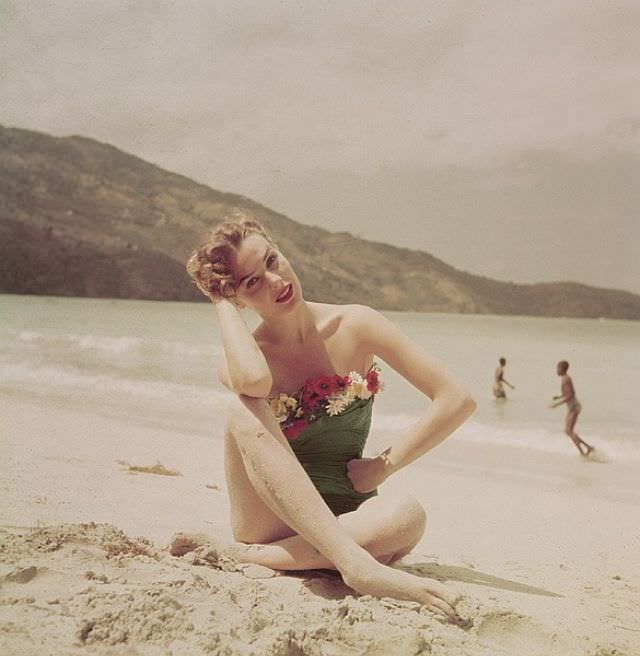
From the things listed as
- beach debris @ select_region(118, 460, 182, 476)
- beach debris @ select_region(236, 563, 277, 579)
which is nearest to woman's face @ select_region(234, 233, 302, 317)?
beach debris @ select_region(236, 563, 277, 579)

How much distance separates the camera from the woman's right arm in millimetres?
2281

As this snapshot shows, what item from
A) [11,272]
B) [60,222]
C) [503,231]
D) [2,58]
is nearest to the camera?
[2,58]

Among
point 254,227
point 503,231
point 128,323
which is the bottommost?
point 128,323

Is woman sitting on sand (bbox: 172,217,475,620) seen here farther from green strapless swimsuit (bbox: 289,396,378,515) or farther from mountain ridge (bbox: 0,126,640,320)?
mountain ridge (bbox: 0,126,640,320)

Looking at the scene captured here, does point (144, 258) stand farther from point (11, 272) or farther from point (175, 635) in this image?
point (175, 635)

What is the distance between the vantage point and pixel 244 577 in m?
2.40

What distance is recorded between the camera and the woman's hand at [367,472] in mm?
2625

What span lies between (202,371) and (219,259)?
12.1 m

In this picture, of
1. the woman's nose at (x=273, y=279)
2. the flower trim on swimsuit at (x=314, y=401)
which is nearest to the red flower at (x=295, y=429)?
the flower trim on swimsuit at (x=314, y=401)

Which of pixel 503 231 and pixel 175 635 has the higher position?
pixel 503 231

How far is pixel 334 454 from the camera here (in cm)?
271

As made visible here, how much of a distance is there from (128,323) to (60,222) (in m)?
5.70

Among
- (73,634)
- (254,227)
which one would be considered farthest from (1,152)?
(73,634)

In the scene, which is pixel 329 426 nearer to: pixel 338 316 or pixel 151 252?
pixel 338 316
